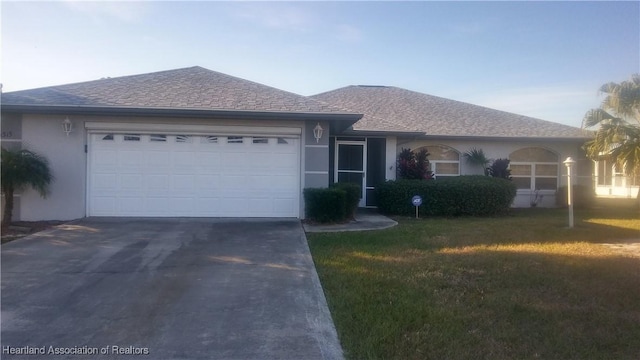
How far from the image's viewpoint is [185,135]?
12.8 meters

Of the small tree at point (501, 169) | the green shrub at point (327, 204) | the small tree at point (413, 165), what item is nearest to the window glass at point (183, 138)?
the green shrub at point (327, 204)

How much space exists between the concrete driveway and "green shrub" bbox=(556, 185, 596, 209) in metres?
12.7

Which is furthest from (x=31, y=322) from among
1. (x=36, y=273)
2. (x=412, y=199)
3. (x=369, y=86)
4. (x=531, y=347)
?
(x=369, y=86)

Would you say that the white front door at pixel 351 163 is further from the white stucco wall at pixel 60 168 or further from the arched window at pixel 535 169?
the white stucco wall at pixel 60 168

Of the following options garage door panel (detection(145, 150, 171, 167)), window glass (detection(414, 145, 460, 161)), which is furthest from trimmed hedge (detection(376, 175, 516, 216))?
garage door panel (detection(145, 150, 171, 167))

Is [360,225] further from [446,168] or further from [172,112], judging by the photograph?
[446,168]

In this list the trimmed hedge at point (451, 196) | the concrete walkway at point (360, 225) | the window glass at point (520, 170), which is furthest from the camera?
the window glass at point (520, 170)

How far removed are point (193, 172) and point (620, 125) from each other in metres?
13.4

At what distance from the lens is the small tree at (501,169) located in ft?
58.7

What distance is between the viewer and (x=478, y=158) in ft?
59.8

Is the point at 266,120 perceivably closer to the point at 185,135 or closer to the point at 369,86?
the point at 185,135

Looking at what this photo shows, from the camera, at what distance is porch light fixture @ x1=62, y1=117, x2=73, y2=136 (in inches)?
485

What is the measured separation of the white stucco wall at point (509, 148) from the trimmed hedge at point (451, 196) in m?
3.35

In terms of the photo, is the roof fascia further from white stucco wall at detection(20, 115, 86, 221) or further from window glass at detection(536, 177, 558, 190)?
white stucco wall at detection(20, 115, 86, 221)
